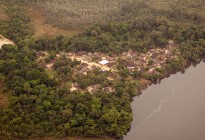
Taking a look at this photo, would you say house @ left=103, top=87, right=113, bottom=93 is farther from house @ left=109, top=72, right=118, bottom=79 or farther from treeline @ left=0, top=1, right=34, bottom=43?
treeline @ left=0, top=1, right=34, bottom=43

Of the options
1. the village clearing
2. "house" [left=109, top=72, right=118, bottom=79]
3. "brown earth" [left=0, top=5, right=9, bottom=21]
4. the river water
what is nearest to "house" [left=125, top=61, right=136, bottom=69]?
"house" [left=109, top=72, right=118, bottom=79]

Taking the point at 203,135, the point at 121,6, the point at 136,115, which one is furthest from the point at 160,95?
the point at 121,6

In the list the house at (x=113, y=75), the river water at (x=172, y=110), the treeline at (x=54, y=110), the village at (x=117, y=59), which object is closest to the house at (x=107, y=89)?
the treeline at (x=54, y=110)

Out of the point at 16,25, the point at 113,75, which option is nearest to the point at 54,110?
the point at 113,75

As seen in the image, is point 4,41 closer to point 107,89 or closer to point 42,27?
point 42,27

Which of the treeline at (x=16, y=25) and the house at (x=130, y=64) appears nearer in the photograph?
the house at (x=130, y=64)

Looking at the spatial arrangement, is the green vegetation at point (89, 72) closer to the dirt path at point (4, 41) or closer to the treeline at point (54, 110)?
the treeline at point (54, 110)
